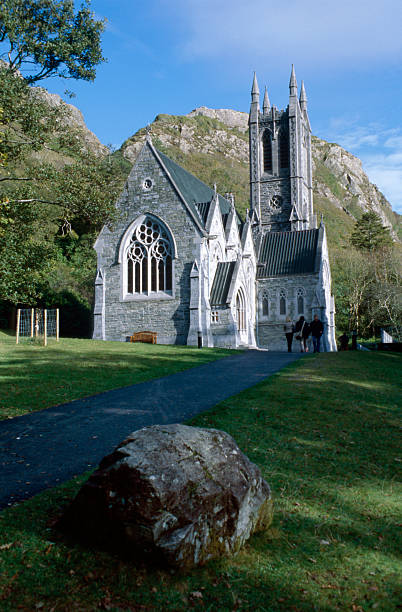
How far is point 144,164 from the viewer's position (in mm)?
30953

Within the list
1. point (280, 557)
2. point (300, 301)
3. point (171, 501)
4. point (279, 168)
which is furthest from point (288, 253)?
point (171, 501)

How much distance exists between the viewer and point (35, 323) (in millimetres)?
22328

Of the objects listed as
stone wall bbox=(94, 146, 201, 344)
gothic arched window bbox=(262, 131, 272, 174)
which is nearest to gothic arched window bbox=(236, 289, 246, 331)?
stone wall bbox=(94, 146, 201, 344)

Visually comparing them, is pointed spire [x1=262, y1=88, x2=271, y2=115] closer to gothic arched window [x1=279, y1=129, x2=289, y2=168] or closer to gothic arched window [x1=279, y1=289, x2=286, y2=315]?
gothic arched window [x1=279, y1=129, x2=289, y2=168]

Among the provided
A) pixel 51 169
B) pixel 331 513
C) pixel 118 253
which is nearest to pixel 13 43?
pixel 51 169

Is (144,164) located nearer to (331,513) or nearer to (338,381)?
(338,381)

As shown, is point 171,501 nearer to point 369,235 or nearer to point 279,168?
point 279,168

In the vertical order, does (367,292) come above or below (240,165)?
below

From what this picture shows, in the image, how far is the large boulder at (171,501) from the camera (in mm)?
3234

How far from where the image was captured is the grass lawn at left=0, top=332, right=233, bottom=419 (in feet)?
30.3

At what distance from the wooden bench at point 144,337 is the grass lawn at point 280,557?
23521 mm

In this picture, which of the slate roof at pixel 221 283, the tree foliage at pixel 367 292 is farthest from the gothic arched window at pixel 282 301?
the tree foliage at pixel 367 292

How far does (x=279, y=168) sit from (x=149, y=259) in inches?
1086

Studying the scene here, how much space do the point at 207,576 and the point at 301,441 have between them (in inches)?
132
